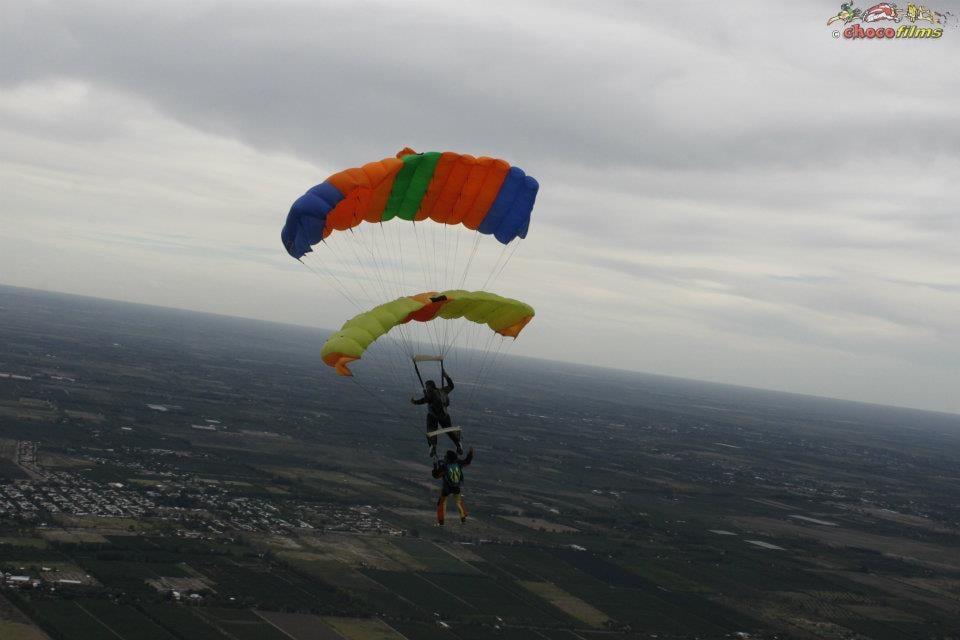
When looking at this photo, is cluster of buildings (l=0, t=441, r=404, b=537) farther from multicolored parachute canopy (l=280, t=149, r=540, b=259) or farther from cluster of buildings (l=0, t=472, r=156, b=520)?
multicolored parachute canopy (l=280, t=149, r=540, b=259)

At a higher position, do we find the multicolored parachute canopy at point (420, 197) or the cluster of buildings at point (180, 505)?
the multicolored parachute canopy at point (420, 197)

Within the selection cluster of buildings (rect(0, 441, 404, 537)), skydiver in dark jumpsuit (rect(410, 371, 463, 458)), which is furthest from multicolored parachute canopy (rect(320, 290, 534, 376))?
cluster of buildings (rect(0, 441, 404, 537))

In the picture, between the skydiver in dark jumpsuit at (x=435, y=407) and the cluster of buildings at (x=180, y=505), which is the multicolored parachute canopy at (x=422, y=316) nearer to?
the skydiver in dark jumpsuit at (x=435, y=407)

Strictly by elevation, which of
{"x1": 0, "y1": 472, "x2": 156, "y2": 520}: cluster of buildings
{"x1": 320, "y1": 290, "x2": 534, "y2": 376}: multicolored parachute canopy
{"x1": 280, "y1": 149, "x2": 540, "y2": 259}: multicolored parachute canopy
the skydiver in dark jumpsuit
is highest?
{"x1": 280, "y1": 149, "x2": 540, "y2": 259}: multicolored parachute canopy

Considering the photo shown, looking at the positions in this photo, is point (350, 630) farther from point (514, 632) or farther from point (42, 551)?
point (42, 551)

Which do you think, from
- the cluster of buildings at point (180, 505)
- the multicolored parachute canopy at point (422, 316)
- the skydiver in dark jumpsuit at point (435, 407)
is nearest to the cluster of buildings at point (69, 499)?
the cluster of buildings at point (180, 505)
